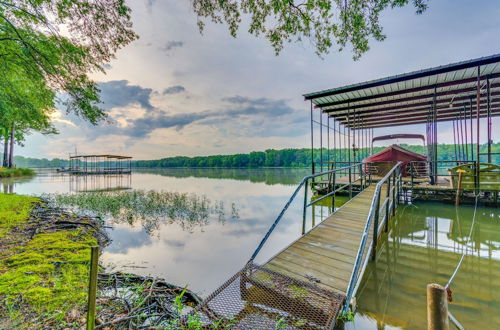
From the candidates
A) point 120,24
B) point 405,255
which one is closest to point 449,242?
point 405,255

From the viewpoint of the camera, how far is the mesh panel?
1.57m

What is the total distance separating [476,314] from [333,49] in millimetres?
5414

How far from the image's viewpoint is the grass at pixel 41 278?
69.5 inches

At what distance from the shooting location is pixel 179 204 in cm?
898

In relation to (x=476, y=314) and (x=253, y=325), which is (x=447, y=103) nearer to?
(x=476, y=314)

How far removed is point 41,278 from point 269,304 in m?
2.82

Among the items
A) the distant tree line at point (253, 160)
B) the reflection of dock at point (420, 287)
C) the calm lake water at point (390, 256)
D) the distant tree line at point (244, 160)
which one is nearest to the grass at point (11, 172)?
the calm lake water at point (390, 256)

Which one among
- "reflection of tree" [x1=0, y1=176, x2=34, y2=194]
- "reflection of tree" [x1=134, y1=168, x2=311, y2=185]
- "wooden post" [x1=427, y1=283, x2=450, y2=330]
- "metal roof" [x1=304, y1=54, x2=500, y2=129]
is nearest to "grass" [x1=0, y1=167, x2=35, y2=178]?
"reflection of tree" [x1=0, y1=176, x2=34, y2=194]

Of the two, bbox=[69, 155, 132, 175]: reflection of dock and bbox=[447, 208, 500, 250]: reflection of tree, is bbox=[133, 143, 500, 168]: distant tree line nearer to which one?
bbox=[69, 155, 132, 175]: reflection of dock

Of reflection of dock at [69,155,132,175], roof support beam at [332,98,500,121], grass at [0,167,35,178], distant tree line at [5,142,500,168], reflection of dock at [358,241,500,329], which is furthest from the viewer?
distant tree line at [5,142,500,168]

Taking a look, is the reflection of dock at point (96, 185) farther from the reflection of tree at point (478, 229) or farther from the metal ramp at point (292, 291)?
the reflection of tree at point (478, 229)

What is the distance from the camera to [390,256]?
330 centimetres

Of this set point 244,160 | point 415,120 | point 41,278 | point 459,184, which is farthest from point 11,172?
point 244,160

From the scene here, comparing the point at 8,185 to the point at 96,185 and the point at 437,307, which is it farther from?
Result: the point at 437,307
